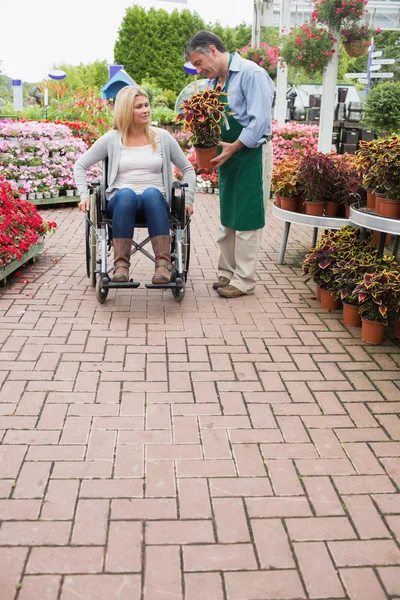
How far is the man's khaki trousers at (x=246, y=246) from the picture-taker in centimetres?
475

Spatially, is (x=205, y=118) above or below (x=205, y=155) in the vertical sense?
above

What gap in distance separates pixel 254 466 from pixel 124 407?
2.53 ft

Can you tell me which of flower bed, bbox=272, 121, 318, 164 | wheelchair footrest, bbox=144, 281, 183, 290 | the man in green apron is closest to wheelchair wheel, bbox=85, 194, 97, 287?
wheelchair footrest, bbox=144, 281, 183, 290

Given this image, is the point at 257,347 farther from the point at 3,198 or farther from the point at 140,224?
the point at 3,198

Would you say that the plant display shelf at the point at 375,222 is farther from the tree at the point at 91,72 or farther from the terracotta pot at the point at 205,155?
the tree at the point at 91,72

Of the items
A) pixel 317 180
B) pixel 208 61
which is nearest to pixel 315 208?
pixel 317 180

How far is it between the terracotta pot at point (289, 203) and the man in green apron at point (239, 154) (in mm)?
810

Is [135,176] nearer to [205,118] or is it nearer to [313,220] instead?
[205,118]

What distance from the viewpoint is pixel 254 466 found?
8.38 ft

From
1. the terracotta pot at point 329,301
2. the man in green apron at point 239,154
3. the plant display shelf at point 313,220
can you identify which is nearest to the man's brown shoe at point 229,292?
the man in green apron at point 239,154

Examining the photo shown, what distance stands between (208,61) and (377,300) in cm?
203


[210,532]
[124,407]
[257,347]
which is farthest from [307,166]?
[210,532]

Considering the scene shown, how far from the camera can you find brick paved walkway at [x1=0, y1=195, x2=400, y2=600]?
1966mm

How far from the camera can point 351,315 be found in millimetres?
4246
